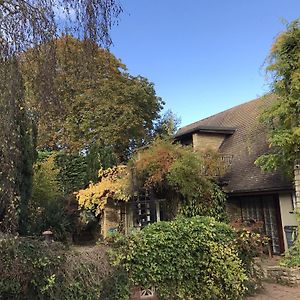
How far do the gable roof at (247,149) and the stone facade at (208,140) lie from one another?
25cm

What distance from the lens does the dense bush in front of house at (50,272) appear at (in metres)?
5.05

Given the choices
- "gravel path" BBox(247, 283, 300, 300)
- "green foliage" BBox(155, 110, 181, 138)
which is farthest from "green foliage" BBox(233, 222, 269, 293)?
"green foliage" BBox(155, 110, 181, 138)

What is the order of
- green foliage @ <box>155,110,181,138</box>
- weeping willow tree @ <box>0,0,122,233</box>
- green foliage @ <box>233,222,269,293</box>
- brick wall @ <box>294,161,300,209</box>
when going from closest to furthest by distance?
weeping willow tree @ <box>0,0,122,233</box>
green foliage @ <box>233,222,269,293</box>
brick wall @ <box>294,161,300,209</box>
green foliage @ <box>155,110,181,138</box>

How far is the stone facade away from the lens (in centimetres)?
1609

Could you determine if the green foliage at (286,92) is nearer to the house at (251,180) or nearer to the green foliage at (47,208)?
the house at (251,180)

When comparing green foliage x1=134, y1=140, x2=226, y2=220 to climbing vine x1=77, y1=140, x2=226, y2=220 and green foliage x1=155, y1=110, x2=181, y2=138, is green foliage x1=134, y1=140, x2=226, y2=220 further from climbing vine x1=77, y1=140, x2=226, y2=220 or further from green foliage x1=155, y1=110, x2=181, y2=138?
green foliage x1=155, y1=110, x2=181, y2=138

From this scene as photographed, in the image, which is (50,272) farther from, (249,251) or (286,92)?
(286,92)

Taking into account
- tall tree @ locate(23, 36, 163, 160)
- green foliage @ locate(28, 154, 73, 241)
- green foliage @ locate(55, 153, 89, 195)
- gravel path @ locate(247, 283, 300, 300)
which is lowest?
gravel path @ locate(247, 283, 300, 300)

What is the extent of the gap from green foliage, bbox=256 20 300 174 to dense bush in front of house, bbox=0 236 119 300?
21.9 feet

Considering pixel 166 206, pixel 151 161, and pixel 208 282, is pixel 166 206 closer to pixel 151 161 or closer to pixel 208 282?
pixel 151 161

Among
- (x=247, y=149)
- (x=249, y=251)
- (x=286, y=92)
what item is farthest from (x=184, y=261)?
(x=247, y=149)

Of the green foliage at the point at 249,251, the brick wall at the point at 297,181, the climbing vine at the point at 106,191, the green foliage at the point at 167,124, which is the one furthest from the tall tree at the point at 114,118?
the green foliage at the point at 249,251

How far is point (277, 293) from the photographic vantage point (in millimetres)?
7656

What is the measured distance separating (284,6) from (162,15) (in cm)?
386
